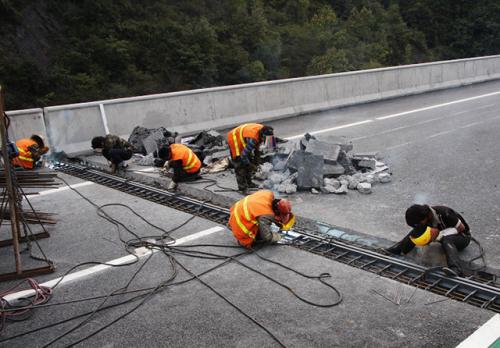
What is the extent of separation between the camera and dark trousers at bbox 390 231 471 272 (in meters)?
5.47

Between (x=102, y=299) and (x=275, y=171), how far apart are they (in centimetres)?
517

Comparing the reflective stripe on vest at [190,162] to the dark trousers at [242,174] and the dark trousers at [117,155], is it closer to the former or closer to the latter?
the dark trousers at [242,174]

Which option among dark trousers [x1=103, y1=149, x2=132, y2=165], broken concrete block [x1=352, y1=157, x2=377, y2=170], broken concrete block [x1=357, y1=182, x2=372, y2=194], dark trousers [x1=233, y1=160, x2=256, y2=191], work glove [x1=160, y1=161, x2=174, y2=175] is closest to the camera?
broken concrete block [x1=357, y1=182, x2=372, y2=194]

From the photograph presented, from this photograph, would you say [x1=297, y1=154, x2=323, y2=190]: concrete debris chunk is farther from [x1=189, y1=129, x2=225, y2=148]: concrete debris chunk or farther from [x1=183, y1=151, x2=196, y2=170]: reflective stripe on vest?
[x1=189, y1=129, x2=225, y2=148]: concrete debris chunk

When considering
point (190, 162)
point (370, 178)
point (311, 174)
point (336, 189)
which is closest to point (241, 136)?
point (190, 162)

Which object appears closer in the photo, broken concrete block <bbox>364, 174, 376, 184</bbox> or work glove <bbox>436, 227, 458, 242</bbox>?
work glove <bbox>436, 227, 458, 242</bbox>

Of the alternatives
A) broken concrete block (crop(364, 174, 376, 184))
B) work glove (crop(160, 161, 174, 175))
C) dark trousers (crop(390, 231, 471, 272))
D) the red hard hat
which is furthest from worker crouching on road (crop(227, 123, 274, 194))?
dark trousers (crop(390, 231, 471, 272))

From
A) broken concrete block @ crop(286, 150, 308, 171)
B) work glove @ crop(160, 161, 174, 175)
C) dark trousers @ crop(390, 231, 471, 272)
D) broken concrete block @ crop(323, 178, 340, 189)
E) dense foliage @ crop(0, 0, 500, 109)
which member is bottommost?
dark trousers @ crop(390, 231, 471, 272)

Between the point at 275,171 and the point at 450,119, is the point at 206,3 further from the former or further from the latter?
the point at 275,171

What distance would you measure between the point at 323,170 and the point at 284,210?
115 inches

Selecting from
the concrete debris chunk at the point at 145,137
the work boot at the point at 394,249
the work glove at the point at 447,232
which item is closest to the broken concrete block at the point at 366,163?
the work boot at the point at 394,249

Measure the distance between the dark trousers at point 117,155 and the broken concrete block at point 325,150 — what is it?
4.39 metres

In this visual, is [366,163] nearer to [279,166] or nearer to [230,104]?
[279,166]

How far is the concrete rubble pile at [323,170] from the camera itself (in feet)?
28.2
